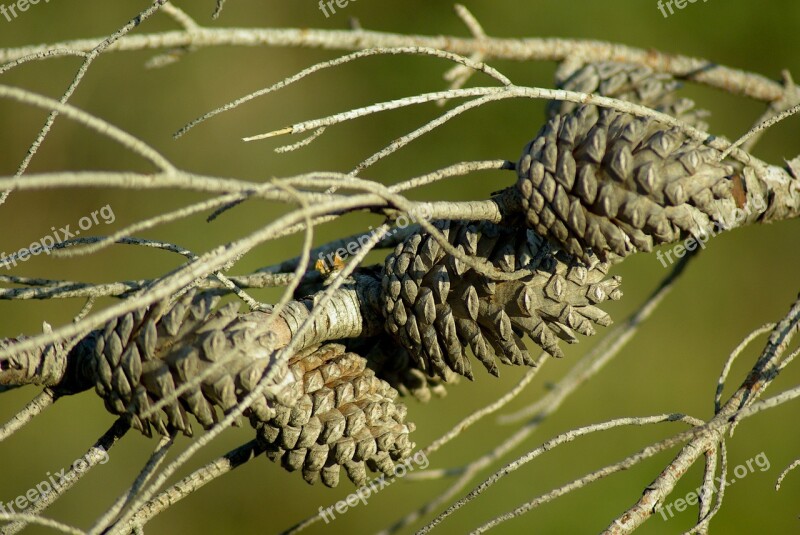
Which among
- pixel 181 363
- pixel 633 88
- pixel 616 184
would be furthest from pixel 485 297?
pixel 633 88

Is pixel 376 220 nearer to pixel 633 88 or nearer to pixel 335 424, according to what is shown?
pixel 633 88

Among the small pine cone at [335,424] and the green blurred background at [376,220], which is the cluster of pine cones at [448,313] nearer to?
the small pine cone at [335,424]

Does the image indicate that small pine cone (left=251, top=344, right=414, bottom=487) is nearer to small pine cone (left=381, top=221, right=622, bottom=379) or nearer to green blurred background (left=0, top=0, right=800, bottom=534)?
small pine cone (left=381, top=221, right=622, bottom=379)

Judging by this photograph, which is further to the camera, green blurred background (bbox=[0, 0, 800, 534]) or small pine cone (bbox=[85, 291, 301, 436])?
green blurred background (bbox=[0, 0, 800, 534])

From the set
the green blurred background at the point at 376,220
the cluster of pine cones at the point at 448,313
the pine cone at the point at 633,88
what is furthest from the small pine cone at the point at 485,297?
the green blurred background at the point at 376,220

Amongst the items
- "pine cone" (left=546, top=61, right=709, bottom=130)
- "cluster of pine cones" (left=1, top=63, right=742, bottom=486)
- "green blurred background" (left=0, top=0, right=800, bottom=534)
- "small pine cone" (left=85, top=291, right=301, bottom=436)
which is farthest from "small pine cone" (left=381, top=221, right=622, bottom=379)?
"green blurred background" (left=0, top=0, right=800, bottom=534)

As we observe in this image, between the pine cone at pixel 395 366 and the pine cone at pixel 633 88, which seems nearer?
the pine cone at pixel 395 366
